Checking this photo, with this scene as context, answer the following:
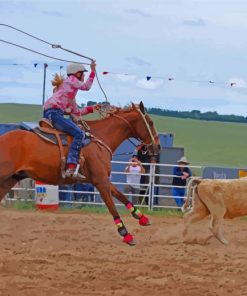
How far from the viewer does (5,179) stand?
9422mm

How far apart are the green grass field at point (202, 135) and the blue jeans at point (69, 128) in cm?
3068

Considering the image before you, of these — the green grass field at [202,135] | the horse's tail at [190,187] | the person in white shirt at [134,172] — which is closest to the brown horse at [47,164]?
the horse's tail at [190,187]

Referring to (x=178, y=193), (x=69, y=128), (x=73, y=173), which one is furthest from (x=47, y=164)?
(x=178, y=193)

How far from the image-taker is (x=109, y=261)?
9.34 m

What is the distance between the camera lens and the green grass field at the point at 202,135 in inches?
1699

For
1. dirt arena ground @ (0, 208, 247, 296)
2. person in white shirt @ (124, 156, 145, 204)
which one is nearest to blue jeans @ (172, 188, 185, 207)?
person in white shirt @ (124, 156, 145, 204)

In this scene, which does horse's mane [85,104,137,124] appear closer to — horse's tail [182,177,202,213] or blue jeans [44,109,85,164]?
blue jeans [44,109,85,164]

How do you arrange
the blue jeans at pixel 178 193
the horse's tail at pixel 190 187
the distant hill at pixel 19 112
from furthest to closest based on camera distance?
1. the distant hill at pixel 19 112
2. the blue jeans at pixel 178 193
3. the horse's tail at pixel 190 187

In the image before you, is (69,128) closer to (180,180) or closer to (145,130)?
(145,130)

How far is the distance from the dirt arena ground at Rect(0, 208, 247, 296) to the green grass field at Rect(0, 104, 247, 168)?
91.5ft

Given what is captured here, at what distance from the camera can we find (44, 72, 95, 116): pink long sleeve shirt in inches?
366

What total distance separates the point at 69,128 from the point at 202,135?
42.1 m

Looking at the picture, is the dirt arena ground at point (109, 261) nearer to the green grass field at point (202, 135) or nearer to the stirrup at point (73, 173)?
the stirrup at point (73, 173)

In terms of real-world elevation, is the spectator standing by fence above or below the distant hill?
below
